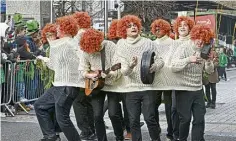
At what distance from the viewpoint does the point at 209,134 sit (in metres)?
8.41

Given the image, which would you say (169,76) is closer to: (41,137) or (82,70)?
(82,70)

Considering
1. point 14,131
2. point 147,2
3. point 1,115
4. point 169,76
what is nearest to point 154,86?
point 169,76

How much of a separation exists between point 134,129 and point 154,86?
24.7 inches

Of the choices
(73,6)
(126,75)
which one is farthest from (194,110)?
(73,6)

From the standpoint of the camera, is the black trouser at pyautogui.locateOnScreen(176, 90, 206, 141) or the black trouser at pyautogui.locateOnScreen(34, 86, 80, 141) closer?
the black trouser at pyautogui.locateOnScreen(176, 90, 206, 141)

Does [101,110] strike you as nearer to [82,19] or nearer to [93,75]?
[93,75]

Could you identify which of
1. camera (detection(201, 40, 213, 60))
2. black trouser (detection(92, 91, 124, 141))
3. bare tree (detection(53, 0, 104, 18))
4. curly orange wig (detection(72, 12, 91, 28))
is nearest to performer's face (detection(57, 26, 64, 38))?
curly orange wig (detection(72, 12, 91, 28))

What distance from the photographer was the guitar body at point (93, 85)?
6859 millimetres

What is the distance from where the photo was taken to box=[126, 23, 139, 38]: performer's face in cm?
691

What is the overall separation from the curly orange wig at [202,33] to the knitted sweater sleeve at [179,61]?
0.24 metres

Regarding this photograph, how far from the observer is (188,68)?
6867 mm

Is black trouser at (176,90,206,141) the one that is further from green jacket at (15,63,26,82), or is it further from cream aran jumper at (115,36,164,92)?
green jacket at (15,63,26,82)

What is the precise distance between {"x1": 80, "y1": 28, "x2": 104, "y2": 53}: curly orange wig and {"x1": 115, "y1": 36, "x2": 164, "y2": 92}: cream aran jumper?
0.31m

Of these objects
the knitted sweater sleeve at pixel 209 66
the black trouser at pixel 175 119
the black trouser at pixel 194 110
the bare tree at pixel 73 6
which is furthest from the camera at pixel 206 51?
the bare tree at pixel 73 6
